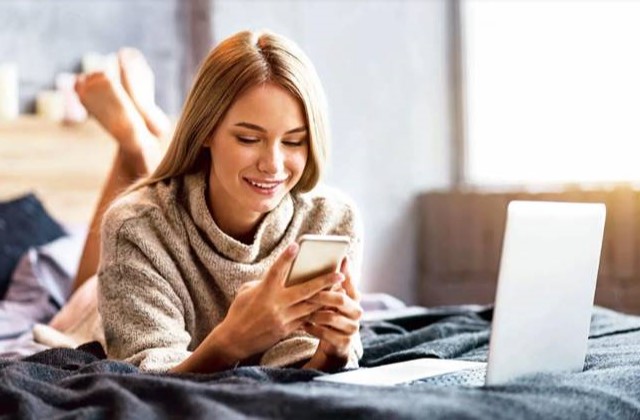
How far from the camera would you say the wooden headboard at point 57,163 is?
368 cm

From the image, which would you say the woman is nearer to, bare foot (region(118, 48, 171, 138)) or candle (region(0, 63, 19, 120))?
bare foot (region(118, 48, 171, 138))

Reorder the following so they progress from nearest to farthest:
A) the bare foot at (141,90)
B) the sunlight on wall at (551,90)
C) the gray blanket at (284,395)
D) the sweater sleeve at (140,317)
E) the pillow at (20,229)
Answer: the gray blanket at (284,395)
the sweater sleeve at (140,317)
the bare foot at (141,90)
the pillow at (20,229)
the sunlight on wall at (551,90)

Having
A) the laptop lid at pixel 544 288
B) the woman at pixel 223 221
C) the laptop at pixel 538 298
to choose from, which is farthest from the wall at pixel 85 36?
the laptop lid at pixel 544 288

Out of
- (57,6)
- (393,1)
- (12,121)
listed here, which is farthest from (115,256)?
(393,1)

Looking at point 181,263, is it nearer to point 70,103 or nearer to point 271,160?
point 271,160

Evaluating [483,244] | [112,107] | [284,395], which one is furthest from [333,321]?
[483,244]

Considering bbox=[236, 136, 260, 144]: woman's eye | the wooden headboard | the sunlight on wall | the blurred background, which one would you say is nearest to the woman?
bbox=[236, 136, 260, 144]: woman's eye

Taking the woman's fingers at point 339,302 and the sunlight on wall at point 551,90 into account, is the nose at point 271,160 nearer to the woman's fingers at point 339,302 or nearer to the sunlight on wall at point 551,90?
the woman's fingers at point 339,302

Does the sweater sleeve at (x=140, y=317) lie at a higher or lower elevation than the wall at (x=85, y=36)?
lower

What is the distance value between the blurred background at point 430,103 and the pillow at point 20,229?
296 millimetres

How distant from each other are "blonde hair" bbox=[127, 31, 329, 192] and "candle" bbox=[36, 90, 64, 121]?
6.06ft

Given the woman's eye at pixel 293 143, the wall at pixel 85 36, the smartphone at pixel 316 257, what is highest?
the wall at pixel 85 36

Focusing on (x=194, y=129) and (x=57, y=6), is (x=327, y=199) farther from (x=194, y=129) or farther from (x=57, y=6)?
(x=57, y=6)

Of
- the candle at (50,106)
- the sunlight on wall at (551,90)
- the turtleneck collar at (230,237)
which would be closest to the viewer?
the turtleneck collar at (230,237)
